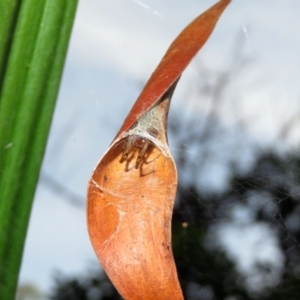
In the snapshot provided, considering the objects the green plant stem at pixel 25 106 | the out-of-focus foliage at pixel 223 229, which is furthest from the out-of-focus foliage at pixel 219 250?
the green plant stem at pixel 25 106

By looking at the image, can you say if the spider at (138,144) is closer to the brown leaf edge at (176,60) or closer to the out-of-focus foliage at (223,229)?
the brown leaf edge at (176,60)

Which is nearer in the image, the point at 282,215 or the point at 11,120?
the point at 11,120

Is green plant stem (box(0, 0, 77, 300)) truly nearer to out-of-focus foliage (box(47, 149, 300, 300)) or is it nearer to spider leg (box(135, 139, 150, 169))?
spider leg (box(135, 139, 150, 169))

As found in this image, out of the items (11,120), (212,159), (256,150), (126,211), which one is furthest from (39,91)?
(256,150)

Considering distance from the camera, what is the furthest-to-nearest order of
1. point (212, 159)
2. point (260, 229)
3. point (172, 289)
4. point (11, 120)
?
point (260, 229) < point (212, 159) < point (11, 120) < point (172, 289)

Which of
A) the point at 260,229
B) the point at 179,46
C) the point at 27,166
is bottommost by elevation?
the point at 260,229

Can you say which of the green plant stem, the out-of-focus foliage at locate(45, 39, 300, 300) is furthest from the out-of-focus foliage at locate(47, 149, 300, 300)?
the green plant stem

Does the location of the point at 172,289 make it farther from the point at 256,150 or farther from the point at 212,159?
the point at 256,150

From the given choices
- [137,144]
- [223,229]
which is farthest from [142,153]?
[223,229]

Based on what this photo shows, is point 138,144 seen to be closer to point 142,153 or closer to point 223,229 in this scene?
point 142,153
